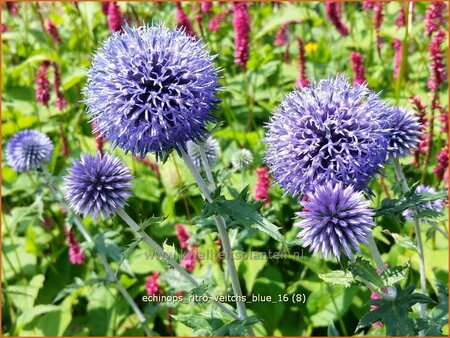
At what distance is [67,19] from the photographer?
5949 millimetres

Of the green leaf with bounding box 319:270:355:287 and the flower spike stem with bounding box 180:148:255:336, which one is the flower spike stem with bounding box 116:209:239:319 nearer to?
the flower spike stem with bounding box 180:148:255:336

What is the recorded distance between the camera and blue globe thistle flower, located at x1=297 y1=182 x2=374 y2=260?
1686mm

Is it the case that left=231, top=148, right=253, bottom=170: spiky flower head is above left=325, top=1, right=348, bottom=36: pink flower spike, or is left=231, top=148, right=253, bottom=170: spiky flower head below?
below

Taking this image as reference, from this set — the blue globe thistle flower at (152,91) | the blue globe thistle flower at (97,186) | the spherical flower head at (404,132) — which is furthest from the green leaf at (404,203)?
the blue globe thistle flower at (97,186)

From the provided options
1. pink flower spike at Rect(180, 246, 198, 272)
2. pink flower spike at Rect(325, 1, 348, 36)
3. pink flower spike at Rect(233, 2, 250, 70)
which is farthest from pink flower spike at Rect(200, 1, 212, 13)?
pink flower spike at Rect(180, 246, 198, 272)

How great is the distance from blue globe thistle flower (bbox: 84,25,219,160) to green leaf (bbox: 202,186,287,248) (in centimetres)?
26

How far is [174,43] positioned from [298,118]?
550mm

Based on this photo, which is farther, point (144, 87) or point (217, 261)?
point (217, 261)

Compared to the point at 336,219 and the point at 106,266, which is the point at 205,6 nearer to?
the point at 106,266

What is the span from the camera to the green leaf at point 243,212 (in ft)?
5.51

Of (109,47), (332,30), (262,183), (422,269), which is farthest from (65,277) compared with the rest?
(332,30)

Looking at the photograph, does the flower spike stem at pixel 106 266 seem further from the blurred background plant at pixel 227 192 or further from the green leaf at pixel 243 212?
the green leaf at pixel 243 212

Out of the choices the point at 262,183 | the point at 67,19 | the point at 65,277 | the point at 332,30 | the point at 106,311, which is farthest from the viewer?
the point at 67,19

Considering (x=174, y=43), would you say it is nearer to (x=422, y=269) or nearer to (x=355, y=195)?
(x=355, y=195)
